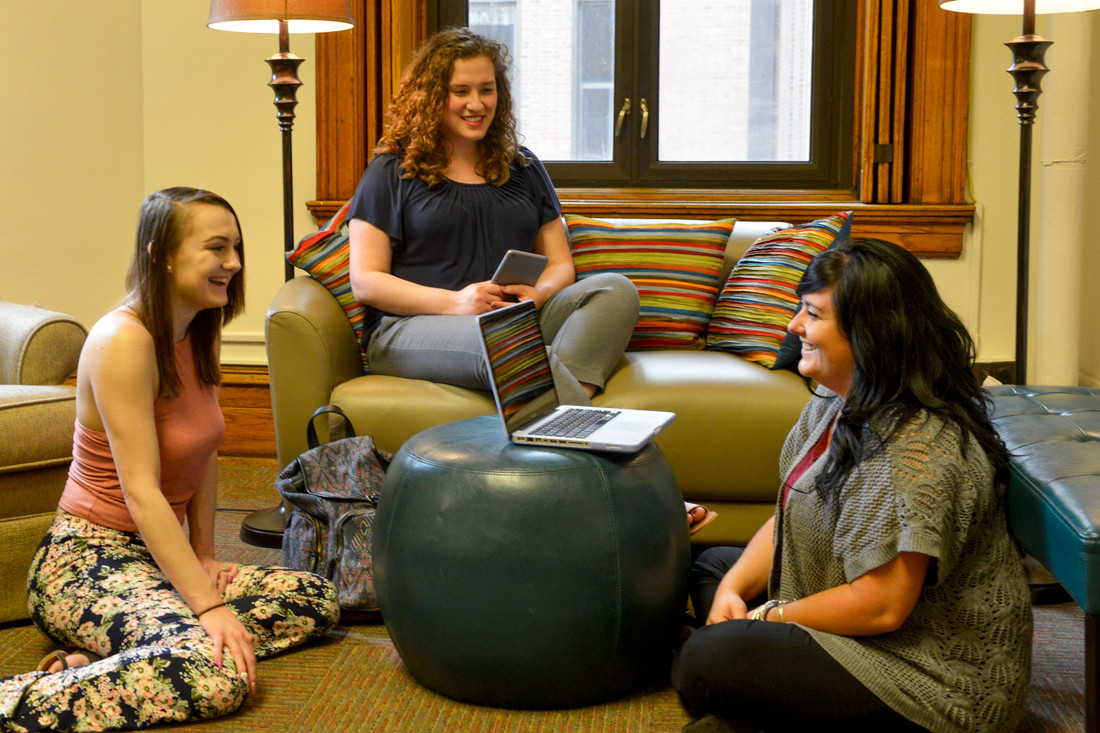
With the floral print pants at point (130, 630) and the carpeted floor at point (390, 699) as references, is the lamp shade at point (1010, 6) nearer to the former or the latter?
the carpeted floor at point (390, 699)

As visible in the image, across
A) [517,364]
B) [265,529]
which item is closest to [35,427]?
[265,529]

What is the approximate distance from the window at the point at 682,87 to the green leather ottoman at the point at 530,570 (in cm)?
221

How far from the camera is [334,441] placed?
8.07ft

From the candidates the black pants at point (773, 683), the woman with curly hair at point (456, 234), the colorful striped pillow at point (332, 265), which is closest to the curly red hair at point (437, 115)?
the woman with curly hair at point (456, 234)

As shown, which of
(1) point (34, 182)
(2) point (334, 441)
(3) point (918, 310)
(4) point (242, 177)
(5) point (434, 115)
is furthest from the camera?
(4) point (242, 177)

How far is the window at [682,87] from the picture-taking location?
3.76m

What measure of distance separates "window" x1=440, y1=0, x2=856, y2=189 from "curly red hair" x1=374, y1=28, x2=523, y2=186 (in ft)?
3.24

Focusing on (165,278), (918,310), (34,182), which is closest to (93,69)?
(34,182)

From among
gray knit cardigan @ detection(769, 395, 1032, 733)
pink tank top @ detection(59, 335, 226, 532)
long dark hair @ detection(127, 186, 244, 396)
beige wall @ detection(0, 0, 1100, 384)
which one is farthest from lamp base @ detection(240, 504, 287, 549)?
gray knit cardigan @ detection(769, 395, 1032, 733)

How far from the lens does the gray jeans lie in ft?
8.30

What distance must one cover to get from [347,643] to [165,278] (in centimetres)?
77

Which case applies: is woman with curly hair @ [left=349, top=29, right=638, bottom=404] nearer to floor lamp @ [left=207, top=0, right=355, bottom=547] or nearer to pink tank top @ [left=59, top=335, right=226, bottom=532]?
floor lamp @ [left=207, top=0, right=355, bottom=547]

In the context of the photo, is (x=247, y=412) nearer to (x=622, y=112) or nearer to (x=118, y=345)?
(x=622, y=112)

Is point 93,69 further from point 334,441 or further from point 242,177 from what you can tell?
point 334,441
